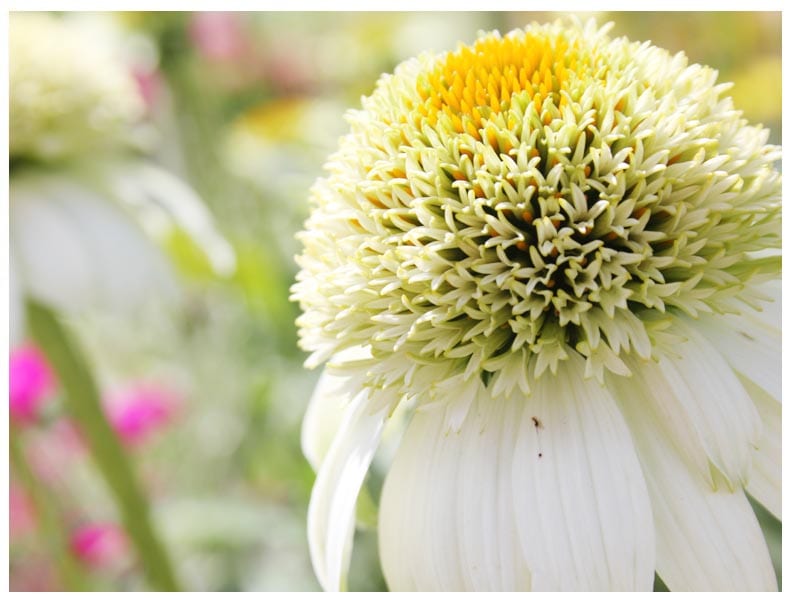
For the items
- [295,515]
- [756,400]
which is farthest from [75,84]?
[756,400]

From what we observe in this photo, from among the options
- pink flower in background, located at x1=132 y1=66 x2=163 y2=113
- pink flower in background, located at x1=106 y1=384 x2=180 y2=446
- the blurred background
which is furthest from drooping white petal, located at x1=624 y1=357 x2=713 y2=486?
pink flower in background, located at x1=132 y1=66 x2=163 y2=113

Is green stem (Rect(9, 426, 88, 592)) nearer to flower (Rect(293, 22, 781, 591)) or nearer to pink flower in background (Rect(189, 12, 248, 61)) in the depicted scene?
flower (Rect(293, 22, 781, 591))

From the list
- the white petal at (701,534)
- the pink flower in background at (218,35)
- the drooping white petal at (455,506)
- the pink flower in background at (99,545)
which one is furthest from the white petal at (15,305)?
the pink flower in background at (218,35)

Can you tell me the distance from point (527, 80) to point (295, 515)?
0.70 m

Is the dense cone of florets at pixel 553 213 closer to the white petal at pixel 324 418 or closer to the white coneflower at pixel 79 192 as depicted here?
the white petal at pixel 324 418

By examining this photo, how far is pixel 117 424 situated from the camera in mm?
1218

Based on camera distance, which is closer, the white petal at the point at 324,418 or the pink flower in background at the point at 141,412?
the white petal at the point at 324,418

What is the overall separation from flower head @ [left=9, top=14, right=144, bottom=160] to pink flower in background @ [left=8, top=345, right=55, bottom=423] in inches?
8.3

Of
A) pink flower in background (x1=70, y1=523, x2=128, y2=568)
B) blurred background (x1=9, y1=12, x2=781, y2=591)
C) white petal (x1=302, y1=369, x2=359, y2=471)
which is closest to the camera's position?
white petal (x1=302, y1=369, x2=359, y2=471)

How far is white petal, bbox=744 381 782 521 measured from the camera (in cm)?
49

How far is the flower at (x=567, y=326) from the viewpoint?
473mm

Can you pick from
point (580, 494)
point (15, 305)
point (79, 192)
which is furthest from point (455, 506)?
point (79, 192)

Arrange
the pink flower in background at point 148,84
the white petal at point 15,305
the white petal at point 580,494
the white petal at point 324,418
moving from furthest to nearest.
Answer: the pink flower in background at point 148,84
the white petal at point 15,305
the white petal at point 324,418
the white petal at point 580,494

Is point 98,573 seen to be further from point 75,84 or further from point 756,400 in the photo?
point 756,400
